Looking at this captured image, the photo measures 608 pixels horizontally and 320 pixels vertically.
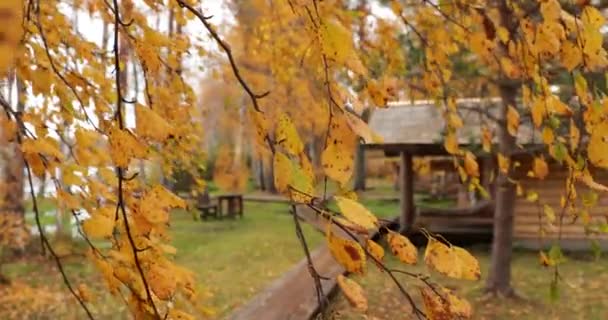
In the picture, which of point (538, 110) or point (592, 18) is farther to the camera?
point (538, 110)

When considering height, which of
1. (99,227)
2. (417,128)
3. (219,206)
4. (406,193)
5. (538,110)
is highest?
(417,128)

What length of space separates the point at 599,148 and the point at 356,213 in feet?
2.06

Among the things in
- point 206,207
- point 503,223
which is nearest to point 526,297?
point 503,223

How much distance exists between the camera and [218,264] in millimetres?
10539

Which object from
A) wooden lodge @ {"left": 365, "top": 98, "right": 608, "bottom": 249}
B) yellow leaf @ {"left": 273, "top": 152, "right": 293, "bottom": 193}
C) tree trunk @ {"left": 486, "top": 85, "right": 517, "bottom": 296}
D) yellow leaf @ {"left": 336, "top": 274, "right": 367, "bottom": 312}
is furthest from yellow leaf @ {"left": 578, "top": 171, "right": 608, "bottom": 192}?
wooden lodge @ {"left": 365, "top": 98, "right": 608, "bottom": 249}

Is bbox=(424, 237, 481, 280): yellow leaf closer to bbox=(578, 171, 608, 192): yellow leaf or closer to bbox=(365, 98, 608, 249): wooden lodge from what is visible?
bbox=(578, 171, 608, 192): yellow leaf

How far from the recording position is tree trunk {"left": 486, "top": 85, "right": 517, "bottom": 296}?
7.27 meters

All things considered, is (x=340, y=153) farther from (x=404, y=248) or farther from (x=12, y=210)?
(x=12, y=210)

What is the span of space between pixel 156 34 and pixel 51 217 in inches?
746

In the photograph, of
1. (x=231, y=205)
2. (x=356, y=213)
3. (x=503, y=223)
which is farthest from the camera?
(x=231, y=205)

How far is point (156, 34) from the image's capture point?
1.31m

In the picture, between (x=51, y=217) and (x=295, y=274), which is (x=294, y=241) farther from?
(x=51, y=217)

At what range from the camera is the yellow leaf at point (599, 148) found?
3.81 feet

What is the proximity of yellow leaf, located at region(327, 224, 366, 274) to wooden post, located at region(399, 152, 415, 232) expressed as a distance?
11235 mm
